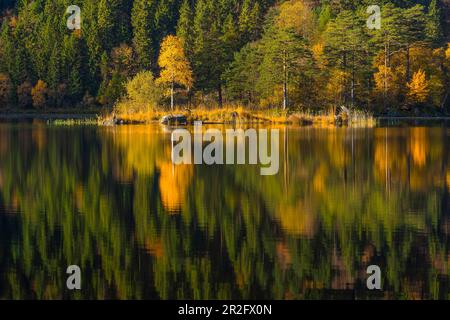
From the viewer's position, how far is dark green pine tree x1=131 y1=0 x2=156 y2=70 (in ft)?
345

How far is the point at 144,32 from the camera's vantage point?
353 ft

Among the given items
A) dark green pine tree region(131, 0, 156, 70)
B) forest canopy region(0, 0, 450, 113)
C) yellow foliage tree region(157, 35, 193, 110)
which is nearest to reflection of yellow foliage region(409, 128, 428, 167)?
forest canopy region(0, 0, 450, 113)

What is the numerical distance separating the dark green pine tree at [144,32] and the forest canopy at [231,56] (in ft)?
0.56

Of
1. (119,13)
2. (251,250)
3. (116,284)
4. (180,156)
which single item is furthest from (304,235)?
(119,13)

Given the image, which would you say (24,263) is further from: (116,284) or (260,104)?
(260,104)

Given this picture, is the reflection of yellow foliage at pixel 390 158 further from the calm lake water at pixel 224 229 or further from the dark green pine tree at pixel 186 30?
the dark green pine tree at pixel 186 30

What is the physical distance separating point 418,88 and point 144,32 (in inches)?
1601

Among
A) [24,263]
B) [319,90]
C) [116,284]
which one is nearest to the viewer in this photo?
[116,284]

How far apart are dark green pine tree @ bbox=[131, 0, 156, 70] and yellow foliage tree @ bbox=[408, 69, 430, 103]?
36434 millimetres

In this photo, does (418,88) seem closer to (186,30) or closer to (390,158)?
(186,30)

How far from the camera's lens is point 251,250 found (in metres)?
14.2

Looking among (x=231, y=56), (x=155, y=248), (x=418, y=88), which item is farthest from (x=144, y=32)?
(x=155, y=248)
